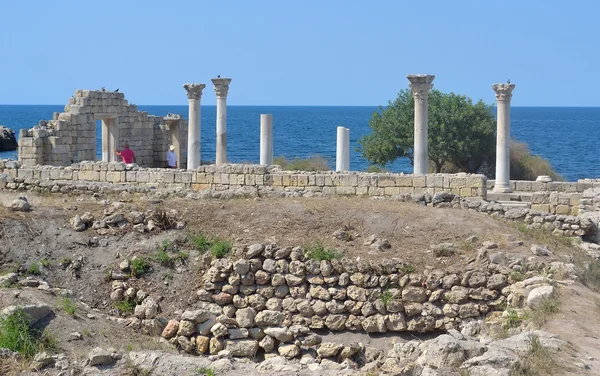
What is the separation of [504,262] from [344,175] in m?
6.81

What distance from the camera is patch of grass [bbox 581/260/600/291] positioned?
1436 centimetres

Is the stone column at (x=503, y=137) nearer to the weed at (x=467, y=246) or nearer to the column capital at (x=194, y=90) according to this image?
the column capital at (x=194, y=90)

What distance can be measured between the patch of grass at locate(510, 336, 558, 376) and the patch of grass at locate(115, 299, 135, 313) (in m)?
5.57

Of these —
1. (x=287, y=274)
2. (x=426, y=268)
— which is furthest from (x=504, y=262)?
(x=287, y=274)

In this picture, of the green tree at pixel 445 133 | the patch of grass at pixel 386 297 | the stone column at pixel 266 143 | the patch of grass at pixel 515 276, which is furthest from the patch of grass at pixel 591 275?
the green tree at pixel 445 133

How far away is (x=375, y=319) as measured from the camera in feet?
45.3

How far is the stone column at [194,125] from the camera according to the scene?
90.0 ft

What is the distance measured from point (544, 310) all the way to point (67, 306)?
579cm

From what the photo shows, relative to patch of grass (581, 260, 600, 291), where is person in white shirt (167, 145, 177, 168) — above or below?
above

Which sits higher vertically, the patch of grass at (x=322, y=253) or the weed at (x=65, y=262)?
the patch of grass at (x=322, y=253)

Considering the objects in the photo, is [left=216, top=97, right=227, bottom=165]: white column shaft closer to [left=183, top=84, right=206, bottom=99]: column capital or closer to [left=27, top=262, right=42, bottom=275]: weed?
[left=183, top=84, right=206, bottom=99]: column capital

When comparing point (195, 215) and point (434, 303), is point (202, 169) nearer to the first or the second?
point (195, 215)

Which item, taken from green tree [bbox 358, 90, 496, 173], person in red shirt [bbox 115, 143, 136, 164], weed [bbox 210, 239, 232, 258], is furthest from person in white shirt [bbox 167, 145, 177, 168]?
weed [bbox 210, 239, 232, 258]

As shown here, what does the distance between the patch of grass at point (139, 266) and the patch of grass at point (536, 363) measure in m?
5.89
